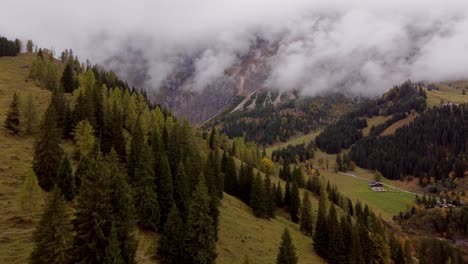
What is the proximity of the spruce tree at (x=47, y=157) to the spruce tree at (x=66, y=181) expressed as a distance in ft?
12.5

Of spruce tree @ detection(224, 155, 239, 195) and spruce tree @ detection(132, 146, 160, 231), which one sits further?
spruce tree @ detection(224, 155, 239, 195)

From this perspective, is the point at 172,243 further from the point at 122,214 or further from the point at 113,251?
the point at 113,251

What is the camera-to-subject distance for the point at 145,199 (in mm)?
64875

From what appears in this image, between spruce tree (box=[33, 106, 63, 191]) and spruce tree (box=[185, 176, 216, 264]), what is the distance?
87.5 ft

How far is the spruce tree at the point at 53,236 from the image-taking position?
39.6 metres

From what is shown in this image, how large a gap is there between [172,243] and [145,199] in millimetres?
10677

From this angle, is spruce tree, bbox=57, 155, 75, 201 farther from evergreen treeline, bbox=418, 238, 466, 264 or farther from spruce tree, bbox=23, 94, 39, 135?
evergreen treeline, bbox=418, 238, 466, 264

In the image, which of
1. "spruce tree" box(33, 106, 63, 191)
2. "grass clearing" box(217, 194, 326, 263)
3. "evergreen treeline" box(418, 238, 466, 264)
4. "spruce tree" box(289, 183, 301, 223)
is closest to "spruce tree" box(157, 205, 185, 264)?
"grass clearing" box(217, 194, 326, 263)

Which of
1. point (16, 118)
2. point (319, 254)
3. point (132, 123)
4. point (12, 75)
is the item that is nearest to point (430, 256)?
point (319, 254)

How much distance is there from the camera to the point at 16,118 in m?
95.4

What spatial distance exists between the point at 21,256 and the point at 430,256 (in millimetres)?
149075

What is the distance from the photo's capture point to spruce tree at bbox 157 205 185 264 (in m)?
57.4

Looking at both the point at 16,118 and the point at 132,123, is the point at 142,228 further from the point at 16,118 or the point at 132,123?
the point at 132,123

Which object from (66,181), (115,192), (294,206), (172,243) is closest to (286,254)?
(172,243)
